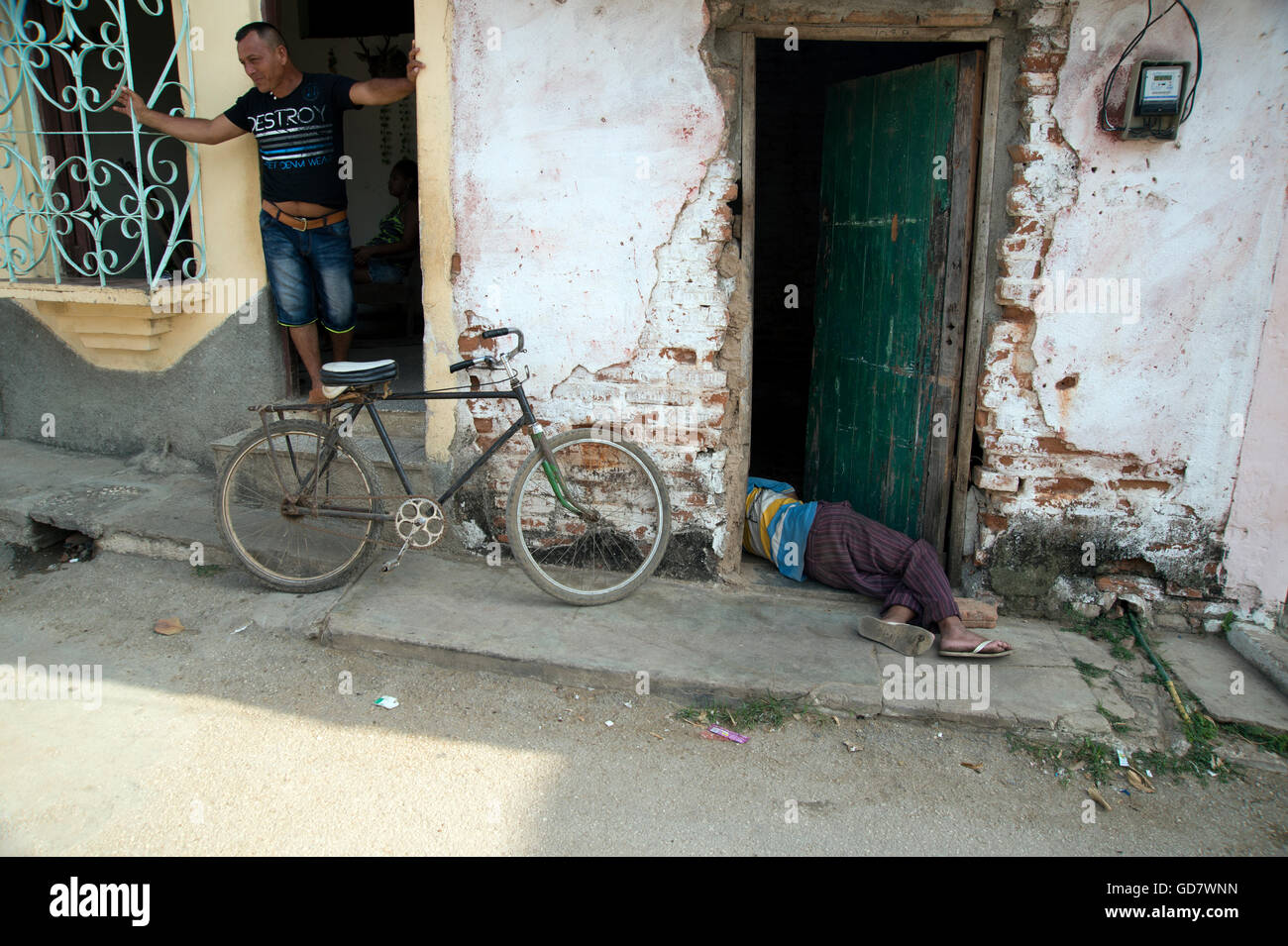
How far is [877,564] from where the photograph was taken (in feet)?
14.3

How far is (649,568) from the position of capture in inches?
171

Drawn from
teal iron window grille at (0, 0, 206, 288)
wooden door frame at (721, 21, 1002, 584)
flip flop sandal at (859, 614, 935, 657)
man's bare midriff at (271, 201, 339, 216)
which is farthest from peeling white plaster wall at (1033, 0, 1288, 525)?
teal iron window grille at (0, 0, 206, 288)

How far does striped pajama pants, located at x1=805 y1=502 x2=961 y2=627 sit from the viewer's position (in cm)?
412

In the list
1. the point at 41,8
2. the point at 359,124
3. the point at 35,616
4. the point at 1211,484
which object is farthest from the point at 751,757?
the point at 359,124

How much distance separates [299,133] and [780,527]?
10.5 ft

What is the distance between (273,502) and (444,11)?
243cm

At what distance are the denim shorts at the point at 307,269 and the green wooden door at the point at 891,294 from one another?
8.94 ft

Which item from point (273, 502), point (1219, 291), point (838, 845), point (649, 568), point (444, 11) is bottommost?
point (838, 845)

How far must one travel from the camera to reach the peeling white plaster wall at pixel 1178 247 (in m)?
3.81

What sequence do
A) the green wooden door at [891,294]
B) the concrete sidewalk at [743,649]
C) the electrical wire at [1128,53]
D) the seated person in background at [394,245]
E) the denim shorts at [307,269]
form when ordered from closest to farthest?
the concrete sidewalk at [743,649]
the electrical wire at [1128,53]
the green wooden door at [891,294]
the denim shorts at [307,269]
the seated person in background at [394,245]

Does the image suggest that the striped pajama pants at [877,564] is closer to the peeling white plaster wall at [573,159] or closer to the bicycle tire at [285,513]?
the peeling white plaster wall at [573,159]

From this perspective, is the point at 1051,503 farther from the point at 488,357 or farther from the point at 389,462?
the point at 389,462

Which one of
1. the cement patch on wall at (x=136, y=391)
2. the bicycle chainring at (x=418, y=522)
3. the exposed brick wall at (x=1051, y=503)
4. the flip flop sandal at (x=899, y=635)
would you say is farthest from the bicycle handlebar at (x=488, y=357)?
the exposed brick wall at (x=1051, y=503)

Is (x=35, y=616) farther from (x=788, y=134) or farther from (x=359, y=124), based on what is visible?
(x=788, y=134)
